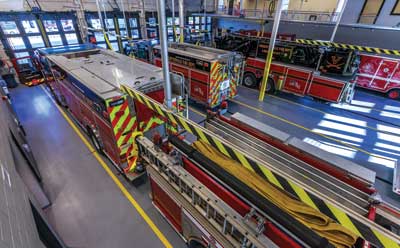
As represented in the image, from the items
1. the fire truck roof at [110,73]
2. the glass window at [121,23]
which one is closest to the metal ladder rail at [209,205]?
the fire truck roof at [110,73]

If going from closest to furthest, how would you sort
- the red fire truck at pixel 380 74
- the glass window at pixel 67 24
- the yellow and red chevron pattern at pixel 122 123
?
the yellow and red chevron pattern at pixel 122 123 → the red fire truck at pixel 380 74 → the glass window at pixel 67 24

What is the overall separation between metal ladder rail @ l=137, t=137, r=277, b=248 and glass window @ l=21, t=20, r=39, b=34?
1140 centimetres

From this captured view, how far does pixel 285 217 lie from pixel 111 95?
3258 millimetres

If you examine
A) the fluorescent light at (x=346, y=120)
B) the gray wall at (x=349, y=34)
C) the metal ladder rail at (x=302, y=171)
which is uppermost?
the gray wall at (x=349, y=34)

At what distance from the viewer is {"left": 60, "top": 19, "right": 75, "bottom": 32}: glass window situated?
10.5 meters

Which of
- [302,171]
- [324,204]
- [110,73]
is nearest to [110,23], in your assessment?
[110,73]

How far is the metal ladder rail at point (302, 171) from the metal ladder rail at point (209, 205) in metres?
0.77

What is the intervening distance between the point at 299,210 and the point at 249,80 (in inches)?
330

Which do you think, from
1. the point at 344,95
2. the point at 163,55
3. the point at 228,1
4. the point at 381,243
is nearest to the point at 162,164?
the point at 163,55

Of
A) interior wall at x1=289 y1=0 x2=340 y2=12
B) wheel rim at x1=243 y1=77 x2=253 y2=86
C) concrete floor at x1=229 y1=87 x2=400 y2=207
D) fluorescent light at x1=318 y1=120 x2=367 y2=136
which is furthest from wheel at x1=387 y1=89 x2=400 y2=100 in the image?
interior wall at x1=289 y1=0 x2=340 y2=12

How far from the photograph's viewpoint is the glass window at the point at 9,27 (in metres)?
8.88

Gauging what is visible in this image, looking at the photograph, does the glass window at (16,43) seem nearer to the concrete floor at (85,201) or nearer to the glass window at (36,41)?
the glass window at (36,41)

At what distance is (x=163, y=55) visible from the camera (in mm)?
2582

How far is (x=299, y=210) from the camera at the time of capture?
2.03 meters
